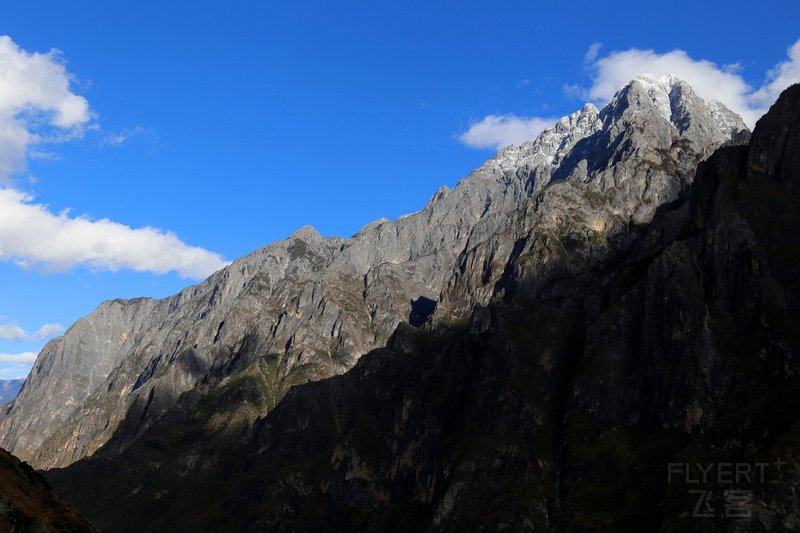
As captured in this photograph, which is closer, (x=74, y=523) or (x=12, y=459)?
(x=74, y=523)

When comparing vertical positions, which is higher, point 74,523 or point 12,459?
point 12,459

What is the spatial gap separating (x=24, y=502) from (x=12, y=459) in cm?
1357

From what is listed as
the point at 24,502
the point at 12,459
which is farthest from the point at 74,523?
the point at 12,459

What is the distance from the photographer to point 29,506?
4227 inches

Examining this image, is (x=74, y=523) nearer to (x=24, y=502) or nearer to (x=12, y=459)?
(x=24, y=502)

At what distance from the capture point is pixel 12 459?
4683 inches

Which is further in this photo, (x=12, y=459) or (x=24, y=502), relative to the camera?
(x=12, y=459)

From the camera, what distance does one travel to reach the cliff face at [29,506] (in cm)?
10112

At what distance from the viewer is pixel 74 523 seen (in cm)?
10944

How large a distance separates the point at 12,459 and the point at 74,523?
17216mm

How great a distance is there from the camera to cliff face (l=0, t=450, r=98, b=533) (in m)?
101

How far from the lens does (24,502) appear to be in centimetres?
10769
